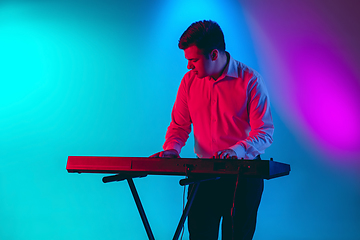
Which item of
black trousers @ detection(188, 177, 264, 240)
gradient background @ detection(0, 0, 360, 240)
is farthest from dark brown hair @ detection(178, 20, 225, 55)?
gradient background @ detection(0, 0, 360, 240)

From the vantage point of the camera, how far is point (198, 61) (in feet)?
5.02

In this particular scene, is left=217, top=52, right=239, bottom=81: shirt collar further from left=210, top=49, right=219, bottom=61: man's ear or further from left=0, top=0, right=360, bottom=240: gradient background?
left=0, top=0, right=360, bottom=240: gradient background

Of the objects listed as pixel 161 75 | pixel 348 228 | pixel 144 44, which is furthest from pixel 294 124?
pixel 144 44

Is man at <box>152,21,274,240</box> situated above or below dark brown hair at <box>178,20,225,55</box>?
below

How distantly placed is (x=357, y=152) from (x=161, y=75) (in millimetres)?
1702

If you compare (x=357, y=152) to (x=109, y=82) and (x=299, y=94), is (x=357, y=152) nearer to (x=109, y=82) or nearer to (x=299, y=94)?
(x=299, y=94)

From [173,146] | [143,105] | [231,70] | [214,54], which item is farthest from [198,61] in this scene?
[143,105]

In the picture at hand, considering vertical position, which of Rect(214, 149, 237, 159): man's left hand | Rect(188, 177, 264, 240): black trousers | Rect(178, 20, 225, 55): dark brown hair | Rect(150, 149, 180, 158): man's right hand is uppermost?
Rect(178, 20, 225, 55): dark brown hair

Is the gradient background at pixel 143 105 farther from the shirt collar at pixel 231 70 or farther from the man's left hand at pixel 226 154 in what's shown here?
the man's left hand at pixel 226 154

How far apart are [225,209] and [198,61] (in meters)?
0.71

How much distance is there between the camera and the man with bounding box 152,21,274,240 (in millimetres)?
1528

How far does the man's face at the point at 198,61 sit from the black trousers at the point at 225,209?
0.52m

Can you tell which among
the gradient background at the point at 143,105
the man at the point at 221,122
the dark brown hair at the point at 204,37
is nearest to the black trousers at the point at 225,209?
the man at the point at 221,122

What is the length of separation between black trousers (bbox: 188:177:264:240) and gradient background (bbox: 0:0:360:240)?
46.8 inches
